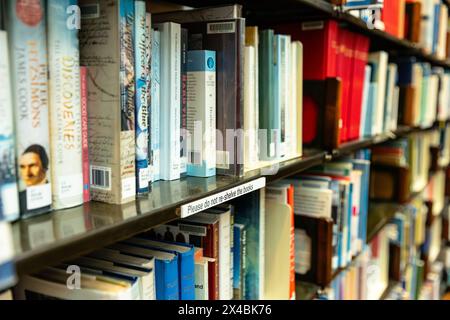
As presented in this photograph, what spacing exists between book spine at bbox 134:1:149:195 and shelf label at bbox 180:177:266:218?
0.27 feet

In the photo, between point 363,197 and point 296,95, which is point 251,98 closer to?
point 296,95

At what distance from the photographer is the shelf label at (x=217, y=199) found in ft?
2.28

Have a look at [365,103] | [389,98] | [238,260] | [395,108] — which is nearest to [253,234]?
[238,260]

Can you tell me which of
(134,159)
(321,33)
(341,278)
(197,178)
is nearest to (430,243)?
(341,278)

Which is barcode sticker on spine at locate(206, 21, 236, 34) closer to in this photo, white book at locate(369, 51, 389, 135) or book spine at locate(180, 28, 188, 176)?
book spine at locate(180, 28, 188, 176)

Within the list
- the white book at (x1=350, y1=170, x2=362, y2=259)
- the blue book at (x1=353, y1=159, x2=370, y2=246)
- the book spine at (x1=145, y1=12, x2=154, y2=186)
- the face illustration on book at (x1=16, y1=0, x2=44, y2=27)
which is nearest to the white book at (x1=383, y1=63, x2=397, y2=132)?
the blue book at (x1=353, y1=159, x2=370, y2=246)

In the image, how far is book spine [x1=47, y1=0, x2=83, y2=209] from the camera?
22.9 inches

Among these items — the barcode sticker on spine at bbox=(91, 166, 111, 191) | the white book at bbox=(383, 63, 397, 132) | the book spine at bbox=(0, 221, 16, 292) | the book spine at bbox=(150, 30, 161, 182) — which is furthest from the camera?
the white book at bbox=(383, 63, 397, 132)

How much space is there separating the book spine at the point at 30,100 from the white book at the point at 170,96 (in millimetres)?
253

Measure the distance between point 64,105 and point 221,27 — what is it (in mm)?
351

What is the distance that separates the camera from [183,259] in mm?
793

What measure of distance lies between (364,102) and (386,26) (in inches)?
10.6
